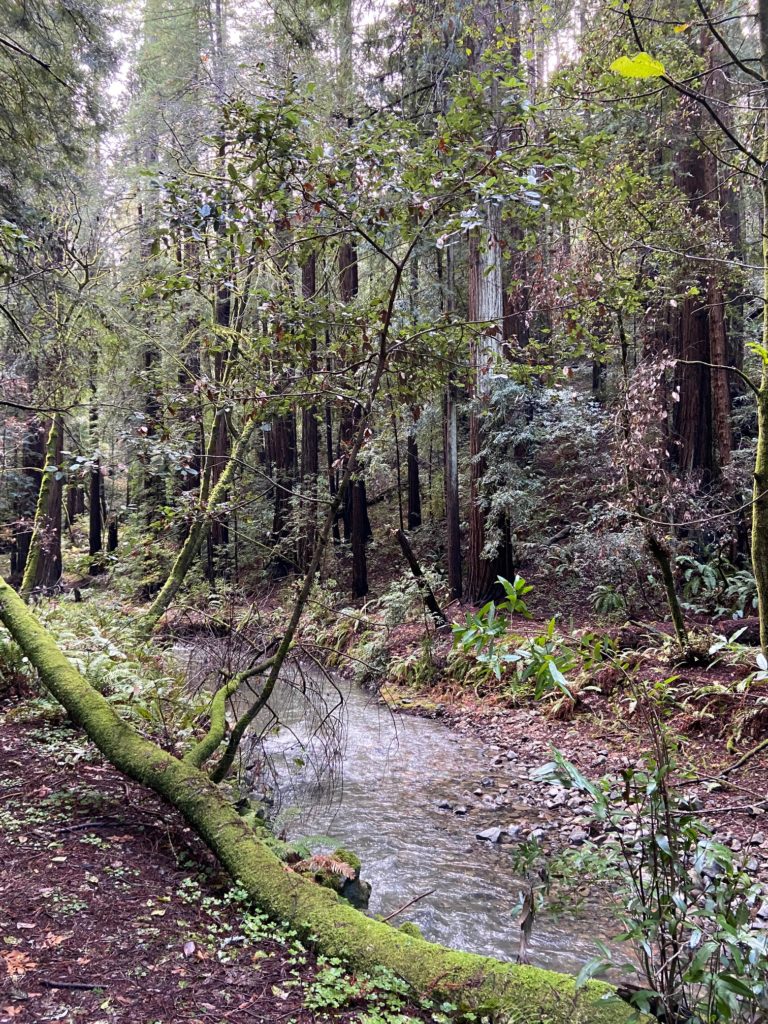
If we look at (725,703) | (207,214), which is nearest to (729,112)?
(725,703)

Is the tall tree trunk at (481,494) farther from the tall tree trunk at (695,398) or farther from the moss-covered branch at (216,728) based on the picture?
the moss-covered branch at (216,728)

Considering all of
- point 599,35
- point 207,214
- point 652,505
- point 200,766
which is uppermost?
point 599,35

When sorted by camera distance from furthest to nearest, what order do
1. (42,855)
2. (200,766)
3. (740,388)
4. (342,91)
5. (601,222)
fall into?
1. (740,388)
2. (342,91)
3. (601,222)
4. (200,766)
5. (42,855)

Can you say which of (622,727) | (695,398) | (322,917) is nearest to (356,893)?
(322,917)

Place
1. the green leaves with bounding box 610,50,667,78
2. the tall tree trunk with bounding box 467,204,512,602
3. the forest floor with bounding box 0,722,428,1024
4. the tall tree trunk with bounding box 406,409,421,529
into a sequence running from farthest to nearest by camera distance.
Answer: the tall tree trunk with bounding box 406,409,421,529 → the tall tree trunk with bounding box 467,204,512,602 → the forest floor with bounding box 0,722,428,1024 → the green leaves with bounding box 610,50,667,78

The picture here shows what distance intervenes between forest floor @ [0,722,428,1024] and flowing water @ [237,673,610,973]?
1.23 metres

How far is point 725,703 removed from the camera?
603 centimetres

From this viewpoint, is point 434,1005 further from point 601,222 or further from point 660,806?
point 601,222

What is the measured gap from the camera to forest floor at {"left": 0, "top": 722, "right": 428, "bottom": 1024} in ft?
Answer: 7.50

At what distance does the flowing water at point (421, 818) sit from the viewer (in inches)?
152

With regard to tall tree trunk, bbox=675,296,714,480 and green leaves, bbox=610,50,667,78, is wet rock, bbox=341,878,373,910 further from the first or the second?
tall tree trunk, bbox=675,296,714,480

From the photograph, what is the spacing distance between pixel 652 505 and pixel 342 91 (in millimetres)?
7787

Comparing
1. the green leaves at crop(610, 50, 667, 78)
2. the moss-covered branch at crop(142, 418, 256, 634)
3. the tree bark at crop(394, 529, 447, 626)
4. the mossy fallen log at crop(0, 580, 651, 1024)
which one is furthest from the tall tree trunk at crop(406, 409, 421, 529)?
the green leaves at crop(610, 50, 667, 78)

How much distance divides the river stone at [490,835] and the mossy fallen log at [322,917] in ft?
7.46
